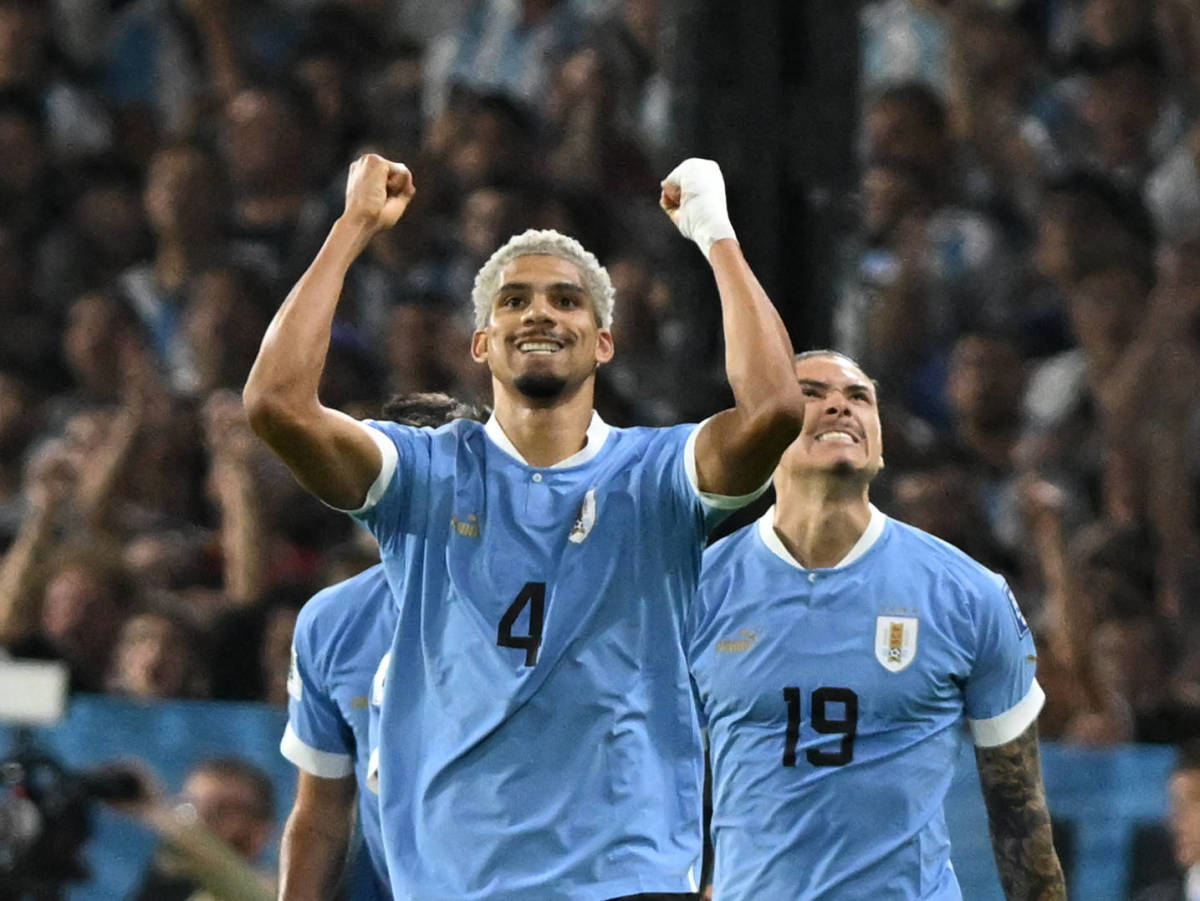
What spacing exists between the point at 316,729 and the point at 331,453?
130 centimetres

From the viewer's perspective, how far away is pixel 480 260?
310 inches

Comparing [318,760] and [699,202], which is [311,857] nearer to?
[318,760]

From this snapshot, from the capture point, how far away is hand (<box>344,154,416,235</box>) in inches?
151

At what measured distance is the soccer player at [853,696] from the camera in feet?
15.5

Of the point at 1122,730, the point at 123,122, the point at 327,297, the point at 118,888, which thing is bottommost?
the point at 118,888

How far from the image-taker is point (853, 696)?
480 centimetres

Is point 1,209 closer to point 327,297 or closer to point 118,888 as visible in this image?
point 118,888

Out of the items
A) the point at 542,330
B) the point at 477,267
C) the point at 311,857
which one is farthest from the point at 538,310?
the point at 477,267

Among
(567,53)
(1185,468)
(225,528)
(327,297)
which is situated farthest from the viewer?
(567,53)

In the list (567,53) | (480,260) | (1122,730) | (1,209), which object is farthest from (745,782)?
(1,209)

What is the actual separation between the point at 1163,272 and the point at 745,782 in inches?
114

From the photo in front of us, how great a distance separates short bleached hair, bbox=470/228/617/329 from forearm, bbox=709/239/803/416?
26 cm

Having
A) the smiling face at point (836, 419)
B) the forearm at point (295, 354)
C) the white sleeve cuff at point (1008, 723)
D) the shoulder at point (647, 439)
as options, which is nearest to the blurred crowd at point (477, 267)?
the smiling face at point (836, 419)

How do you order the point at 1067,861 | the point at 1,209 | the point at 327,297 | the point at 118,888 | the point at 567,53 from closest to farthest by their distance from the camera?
the point at 327,297 < the point at 1067,861 < the point at 118,888 < the point at 567,53 < the point at 1,209
